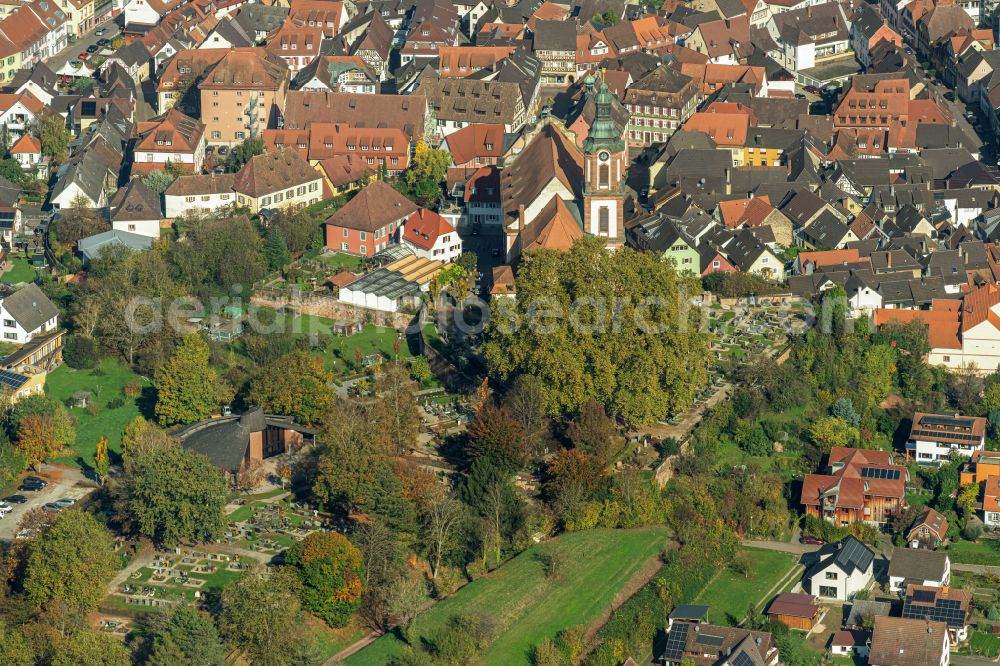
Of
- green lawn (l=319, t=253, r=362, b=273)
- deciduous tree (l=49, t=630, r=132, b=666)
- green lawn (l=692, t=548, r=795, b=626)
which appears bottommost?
green lawn (l=692, t=548, r=795, b=626)

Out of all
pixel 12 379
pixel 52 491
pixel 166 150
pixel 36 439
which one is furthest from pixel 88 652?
pixel 166 150

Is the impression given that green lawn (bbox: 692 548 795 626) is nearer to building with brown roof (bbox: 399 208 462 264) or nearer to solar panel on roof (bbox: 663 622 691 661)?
solar panel on roof (bbox: 663 622 691 661)

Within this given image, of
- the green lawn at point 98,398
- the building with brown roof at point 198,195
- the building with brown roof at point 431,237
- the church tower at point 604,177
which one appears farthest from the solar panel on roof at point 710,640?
the building with brown roof at point 198,195

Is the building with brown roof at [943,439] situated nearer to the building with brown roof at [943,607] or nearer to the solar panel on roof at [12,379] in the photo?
the building with brown roof at [943,607]

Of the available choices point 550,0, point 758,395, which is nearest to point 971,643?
point 758,395

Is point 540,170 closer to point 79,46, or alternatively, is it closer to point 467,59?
point 467,59

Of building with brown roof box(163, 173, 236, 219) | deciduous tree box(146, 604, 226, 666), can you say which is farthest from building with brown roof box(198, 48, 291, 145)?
deciduous tree box(146, 604, 226, 666)

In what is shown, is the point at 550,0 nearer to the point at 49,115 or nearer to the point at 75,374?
the point at 49,115
